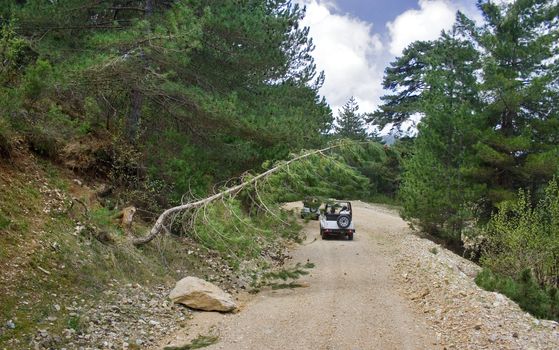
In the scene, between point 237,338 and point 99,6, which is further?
point 99,6

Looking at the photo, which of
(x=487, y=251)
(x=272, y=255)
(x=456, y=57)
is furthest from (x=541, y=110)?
(x=272, y=255)

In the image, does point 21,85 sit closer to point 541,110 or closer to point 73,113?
point 73,113

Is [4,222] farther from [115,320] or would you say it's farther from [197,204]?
[197,204]

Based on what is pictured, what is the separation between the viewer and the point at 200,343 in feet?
24.3

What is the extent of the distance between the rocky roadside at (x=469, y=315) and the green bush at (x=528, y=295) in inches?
23.6

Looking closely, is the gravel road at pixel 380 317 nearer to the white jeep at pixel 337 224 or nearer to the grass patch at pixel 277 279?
the grass patch at pixel 277 279

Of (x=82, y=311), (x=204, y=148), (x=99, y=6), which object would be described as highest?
(x=99, y=6)

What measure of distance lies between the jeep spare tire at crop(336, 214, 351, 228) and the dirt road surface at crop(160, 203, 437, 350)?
16.8ft

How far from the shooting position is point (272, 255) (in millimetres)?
15484

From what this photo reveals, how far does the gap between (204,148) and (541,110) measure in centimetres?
1399

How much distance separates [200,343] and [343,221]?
1324 cm

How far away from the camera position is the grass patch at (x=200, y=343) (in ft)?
23.3

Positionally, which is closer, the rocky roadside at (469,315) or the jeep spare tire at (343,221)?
the rocky roadside at (469,315)

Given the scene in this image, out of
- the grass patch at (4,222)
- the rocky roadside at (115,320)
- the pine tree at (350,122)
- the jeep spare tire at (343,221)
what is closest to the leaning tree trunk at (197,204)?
the rocky roadside at (115,320)
